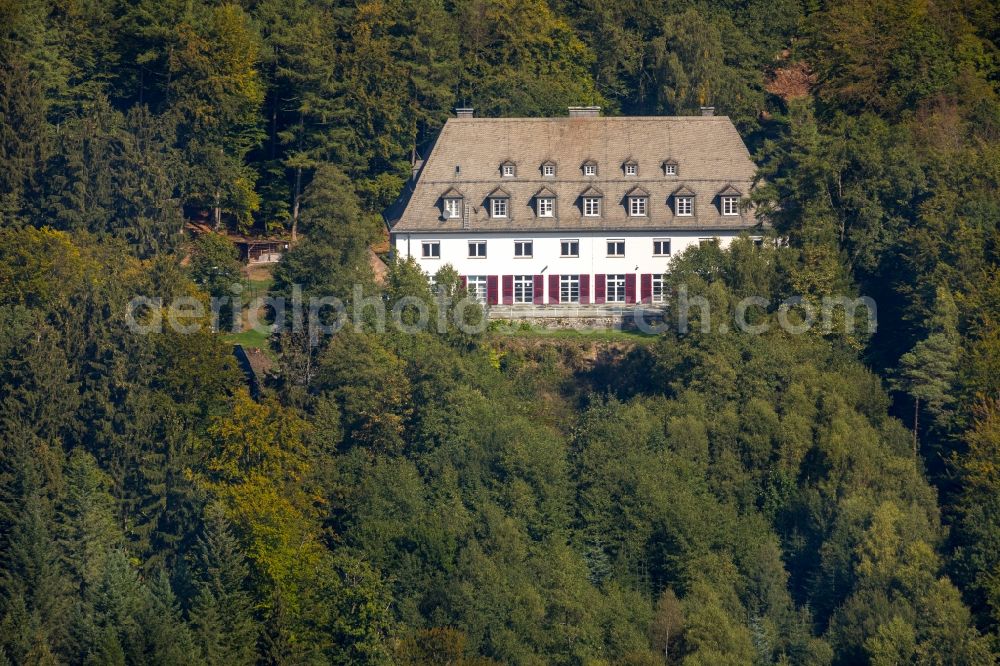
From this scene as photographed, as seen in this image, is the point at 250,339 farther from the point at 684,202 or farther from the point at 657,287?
the point at 684,202

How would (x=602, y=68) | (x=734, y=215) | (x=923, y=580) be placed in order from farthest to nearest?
(x=602, y=68) < (x=734, y=215) < (x=923, y=580)

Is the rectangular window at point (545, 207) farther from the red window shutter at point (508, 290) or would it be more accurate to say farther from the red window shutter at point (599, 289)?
the red window shutter at point (599, 289)

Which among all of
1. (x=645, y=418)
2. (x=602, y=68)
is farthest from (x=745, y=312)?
(x=602, y=68)

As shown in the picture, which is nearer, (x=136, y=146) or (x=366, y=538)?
(x=366, y=538)

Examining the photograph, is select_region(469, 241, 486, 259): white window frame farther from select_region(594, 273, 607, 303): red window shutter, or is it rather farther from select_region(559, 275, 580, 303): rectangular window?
select_region(594, 273, 607, 303): red window shutter

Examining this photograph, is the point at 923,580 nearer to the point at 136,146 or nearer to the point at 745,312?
the point at 745,312
